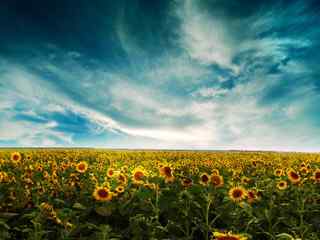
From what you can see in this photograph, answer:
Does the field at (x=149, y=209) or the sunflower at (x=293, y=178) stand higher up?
the sunflower at (x=293, y=178)

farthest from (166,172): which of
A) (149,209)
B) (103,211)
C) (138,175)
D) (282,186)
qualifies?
(282,186)

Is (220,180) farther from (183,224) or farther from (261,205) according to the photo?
(183,224)

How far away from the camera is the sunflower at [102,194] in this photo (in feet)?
19.7

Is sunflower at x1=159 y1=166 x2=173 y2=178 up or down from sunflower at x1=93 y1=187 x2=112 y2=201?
up

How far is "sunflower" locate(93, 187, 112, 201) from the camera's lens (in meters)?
6.00

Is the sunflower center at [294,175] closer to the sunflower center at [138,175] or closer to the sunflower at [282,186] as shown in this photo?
the sunflower at [282,186]

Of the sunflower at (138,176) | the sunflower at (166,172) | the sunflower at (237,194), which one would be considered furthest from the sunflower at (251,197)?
the sunflower at (138,176)

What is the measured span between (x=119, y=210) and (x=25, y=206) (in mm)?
1750

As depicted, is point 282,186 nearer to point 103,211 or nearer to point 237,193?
point 237,193

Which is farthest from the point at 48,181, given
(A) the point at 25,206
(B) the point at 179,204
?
(B) the point at 179,204

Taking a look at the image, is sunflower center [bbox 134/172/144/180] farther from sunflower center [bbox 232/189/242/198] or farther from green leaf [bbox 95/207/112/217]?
Result: sunflower center [bbox 232/189/242/198]

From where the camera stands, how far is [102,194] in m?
6.07

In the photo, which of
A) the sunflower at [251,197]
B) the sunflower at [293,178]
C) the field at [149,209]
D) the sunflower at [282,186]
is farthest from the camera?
the sunflower at [293,178]

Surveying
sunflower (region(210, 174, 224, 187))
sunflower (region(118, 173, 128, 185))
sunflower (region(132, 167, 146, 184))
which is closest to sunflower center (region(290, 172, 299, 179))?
sunflower (region(210, 174, 224, 187))
